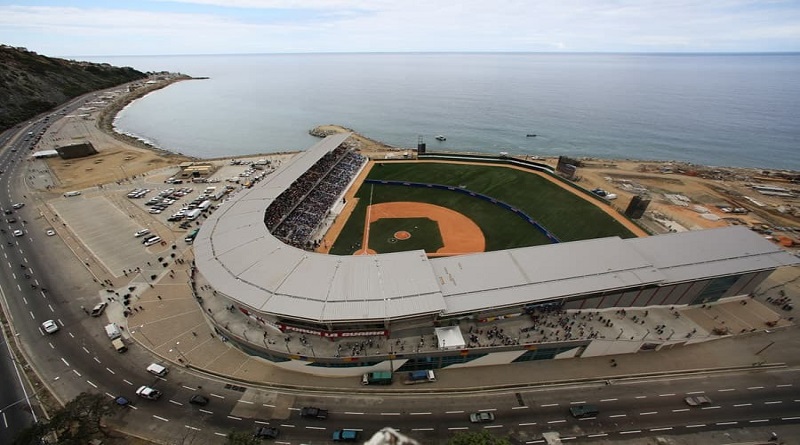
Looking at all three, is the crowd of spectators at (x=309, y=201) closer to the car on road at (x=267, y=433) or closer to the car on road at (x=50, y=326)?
the car on road at (x=267, y=433)

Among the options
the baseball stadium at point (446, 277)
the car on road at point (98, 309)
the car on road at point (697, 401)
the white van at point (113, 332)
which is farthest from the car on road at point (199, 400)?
the car on road at point (697, 401)

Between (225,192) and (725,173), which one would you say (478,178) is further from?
(725,173)

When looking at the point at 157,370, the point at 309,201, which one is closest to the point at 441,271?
the point at 157,370

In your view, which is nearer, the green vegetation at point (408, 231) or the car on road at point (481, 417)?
the car on road at point (481, 417)

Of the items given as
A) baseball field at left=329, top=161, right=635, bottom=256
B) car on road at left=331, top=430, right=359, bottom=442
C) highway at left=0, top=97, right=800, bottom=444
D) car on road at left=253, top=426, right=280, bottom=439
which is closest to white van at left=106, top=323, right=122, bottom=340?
highway at left=0, top=97, right=800, bottom=444

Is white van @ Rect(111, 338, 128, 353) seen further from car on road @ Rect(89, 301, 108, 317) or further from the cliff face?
the cliff face

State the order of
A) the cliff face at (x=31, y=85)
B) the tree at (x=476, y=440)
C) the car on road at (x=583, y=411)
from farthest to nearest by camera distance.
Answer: the cliff face at (x=31, y=85) → the car on road at (x=583, y=411) → the tree at (x=476, y=440)

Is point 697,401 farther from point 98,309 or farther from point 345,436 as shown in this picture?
point 98,309
